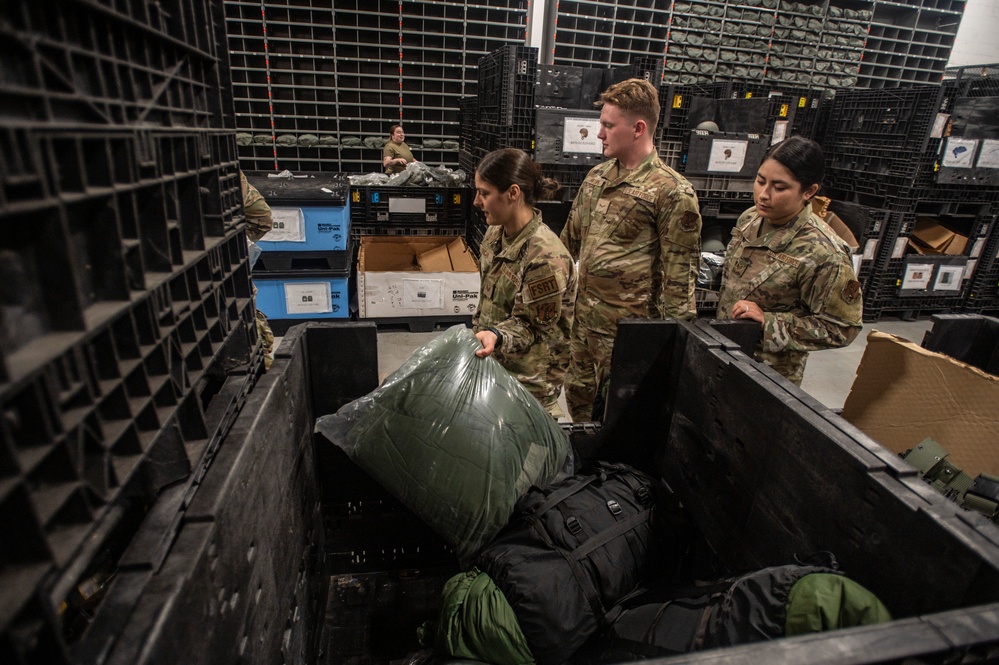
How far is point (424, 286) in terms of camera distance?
150 inches

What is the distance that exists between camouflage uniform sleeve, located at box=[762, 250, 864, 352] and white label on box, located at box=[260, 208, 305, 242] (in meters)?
2.96

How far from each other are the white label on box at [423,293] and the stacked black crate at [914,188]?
11.6 ft

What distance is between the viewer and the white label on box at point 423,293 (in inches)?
150

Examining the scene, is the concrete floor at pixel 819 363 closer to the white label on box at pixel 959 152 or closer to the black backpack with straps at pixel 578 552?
the white label on box at pixel 959 152

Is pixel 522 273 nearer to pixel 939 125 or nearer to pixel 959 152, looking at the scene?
pixel 939 125

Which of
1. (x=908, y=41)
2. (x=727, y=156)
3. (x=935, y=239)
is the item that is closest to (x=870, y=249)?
(x=935, y=239)

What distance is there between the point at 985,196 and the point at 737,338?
4.62m

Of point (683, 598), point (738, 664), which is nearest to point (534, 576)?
point (683, 598)

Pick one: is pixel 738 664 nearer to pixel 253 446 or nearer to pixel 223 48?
pixel 253 446

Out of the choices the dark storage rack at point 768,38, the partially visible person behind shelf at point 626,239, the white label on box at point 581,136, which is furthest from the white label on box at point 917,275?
the partially visible person behind shelf at point 626,239

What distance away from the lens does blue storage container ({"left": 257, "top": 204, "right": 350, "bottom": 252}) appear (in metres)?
3.50

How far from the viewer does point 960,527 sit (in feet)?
2.46

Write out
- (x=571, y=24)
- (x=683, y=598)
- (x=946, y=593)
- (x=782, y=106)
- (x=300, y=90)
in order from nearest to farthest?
(x=946, y=593)
(x=683, y=598)
(x=782, y=106)
(x=300, y=90)
(x=571, y=24)

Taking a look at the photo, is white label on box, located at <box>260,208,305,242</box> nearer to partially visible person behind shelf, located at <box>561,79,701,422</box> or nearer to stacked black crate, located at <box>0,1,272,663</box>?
partially visible person behind shelf, located at <box>561,79,701,422</box>
